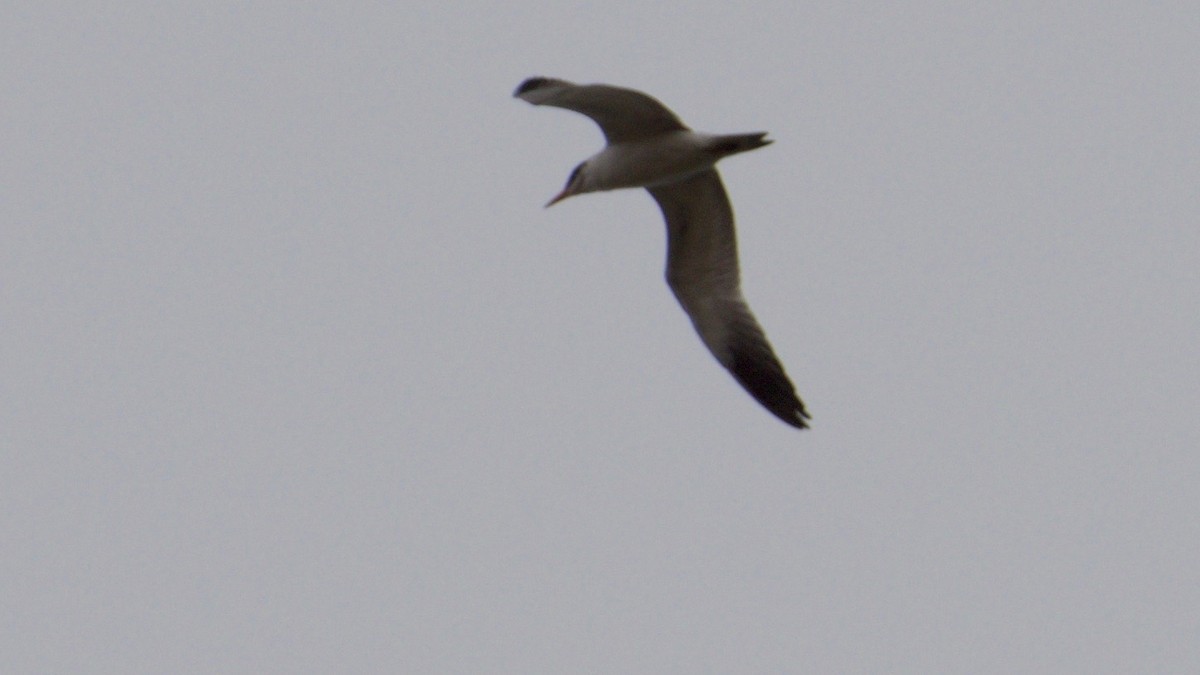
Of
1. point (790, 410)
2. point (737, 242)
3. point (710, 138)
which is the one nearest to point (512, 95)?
point (710, 138)

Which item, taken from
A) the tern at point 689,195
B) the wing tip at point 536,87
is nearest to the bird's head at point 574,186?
the tern at point 689,195

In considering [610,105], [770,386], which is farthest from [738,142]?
[770,386]

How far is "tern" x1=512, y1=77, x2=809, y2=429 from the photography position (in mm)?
12234

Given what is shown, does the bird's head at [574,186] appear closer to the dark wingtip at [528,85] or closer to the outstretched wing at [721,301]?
the outstretched wing at [721,301]

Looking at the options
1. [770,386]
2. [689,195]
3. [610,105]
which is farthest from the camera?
[770,386]

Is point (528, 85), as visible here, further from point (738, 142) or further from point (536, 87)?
point (738, 142)

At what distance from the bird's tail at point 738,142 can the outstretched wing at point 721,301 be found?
99cm

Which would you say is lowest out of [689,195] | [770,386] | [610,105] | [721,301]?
[770,386]

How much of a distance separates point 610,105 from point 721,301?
221cm

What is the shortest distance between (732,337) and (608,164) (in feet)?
6.10

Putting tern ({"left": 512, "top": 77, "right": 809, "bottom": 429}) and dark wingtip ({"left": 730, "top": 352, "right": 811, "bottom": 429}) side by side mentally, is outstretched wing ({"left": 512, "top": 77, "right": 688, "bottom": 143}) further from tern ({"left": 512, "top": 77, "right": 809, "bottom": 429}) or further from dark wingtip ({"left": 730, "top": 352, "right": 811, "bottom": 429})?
dark wingtip ({"left": 730, "top": 352, "right": 811, "bottom": 429})

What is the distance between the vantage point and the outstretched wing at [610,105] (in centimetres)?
1181

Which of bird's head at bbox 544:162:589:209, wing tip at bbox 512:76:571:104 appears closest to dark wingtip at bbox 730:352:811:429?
bird's head at bbox 544:162:589:209

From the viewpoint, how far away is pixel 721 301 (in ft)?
45.2
